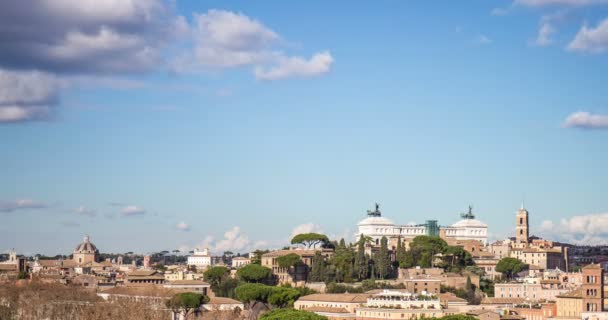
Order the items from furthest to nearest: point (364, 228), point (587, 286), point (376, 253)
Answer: point (364, 228), point (376, 253), point (587, 286)

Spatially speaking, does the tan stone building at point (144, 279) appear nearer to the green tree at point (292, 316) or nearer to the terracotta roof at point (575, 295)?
the green tree at point (292, 316)

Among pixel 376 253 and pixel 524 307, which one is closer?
pixel 524 307

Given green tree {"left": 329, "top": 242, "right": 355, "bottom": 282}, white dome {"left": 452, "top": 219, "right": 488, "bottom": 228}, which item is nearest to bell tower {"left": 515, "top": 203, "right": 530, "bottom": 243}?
white dome {"left": 452, "top": 219, "right": 488, "bottom": 228}

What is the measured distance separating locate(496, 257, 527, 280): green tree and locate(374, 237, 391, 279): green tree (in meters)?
9.63

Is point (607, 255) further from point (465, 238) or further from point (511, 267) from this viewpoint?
point (511, 267)

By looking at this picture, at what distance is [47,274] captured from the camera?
97750 mm

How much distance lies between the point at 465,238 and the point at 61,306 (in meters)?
38.8

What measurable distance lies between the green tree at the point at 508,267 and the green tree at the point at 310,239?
45.2 ft

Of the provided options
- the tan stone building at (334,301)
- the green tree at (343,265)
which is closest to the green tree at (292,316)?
the tan stone building at (334,301)

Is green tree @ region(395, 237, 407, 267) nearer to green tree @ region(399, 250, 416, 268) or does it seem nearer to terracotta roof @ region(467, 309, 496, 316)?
green tree @ region(399, 250, 416, 268)

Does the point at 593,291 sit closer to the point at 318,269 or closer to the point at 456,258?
the point at 456,258

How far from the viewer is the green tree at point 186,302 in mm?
69500

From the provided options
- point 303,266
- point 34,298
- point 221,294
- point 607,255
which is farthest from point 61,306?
point 607,255

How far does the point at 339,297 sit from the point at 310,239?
21767 mm
